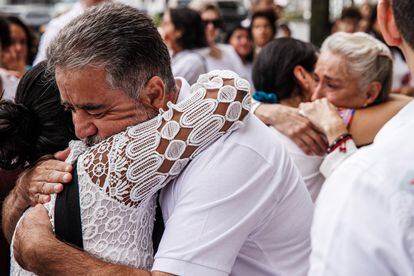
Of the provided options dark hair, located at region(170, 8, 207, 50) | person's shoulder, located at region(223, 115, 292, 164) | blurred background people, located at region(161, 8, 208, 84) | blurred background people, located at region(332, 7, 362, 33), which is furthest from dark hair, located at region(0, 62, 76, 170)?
blurred background people, located at region(332, 7, 362, 33)

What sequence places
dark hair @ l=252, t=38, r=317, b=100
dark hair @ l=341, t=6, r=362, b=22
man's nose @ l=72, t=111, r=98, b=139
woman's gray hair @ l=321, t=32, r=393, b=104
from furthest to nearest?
dark hair @ l=341, t=6, r=362, b=22 → dark hair @ l=252, t=38, r=317, b=100 → woman's gray hair @ l=321, t=32, r=393, b=104 → man's nose @ l=72, t=111, r=98, b=139

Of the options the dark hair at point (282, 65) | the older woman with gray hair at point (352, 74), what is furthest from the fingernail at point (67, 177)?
the dark hair at point (282, 65)

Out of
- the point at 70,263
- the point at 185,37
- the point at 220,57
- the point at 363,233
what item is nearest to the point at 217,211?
the point at 70,263

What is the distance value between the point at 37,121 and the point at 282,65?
1375 mm

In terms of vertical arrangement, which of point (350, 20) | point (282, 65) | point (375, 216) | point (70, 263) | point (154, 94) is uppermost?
point (375, 216)

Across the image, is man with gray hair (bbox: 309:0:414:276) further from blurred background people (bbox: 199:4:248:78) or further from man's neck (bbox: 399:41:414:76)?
blurred background people (bbox: 199:4:248:78)

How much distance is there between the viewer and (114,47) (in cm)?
167

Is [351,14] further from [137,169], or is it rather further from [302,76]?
[137,169]

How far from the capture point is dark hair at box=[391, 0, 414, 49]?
3.38 ft

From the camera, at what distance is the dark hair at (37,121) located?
1.88 metres

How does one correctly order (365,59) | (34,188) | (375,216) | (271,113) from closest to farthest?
(375,216)
(34,188)
(271,113)
(365,59)

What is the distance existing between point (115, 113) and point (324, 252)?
882mm

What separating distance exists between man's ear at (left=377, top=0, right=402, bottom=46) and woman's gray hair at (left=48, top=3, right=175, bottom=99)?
2.53 ft

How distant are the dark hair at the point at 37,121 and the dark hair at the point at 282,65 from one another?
1254mm
